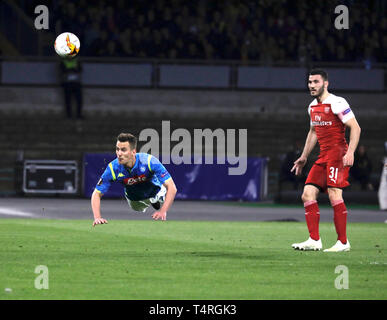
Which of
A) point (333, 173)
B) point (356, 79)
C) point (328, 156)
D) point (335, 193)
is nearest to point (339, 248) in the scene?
point (335, 193)

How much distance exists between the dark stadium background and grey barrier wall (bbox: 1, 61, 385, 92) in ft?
0.11

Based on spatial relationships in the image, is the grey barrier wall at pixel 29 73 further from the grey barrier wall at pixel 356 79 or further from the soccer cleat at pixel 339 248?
the soccer cleat at pixel 339 248

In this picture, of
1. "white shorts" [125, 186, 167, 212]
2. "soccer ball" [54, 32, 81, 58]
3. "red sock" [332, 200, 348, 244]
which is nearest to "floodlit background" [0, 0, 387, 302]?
"soccer ball" [54, 32, 81, 58]

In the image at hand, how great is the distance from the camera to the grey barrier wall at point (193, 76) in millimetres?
32438

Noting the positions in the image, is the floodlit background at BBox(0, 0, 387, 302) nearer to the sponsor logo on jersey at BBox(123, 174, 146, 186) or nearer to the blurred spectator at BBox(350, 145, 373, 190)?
the blurred spectator at BBox(350, 145, 373, 190)

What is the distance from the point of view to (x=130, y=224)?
18266 millimetres

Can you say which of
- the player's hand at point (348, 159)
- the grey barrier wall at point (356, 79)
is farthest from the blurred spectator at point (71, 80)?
the player's hand at point (348, 159)

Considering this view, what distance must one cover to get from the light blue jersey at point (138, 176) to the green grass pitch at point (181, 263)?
2.73ft

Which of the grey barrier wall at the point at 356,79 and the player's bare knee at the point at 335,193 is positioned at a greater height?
the grey barrier wall at the point at 356,79

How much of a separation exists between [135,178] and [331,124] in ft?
8.89

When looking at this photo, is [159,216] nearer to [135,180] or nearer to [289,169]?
[135,180]

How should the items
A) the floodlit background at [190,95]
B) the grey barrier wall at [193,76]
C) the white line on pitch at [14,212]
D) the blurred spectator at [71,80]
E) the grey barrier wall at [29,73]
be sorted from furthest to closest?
the grey barrier wall at [193,76], the grey barrier wall at [29,73], the blurred spectator at [71,80], the floodlit background at [190,95], the white line on pitch at [14,212]

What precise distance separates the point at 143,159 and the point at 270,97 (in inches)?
833
